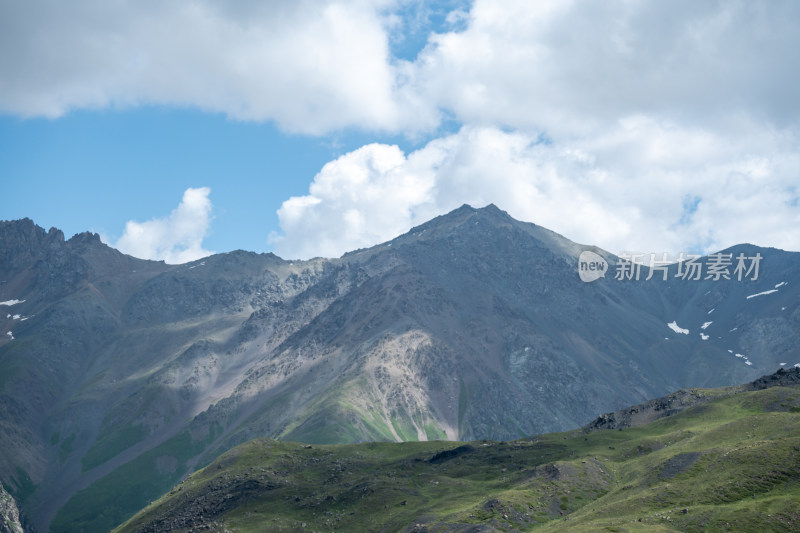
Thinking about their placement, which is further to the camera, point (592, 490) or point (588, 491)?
point (592, 490)

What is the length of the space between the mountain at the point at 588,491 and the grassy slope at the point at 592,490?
28 centimetres

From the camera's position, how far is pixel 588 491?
149 m

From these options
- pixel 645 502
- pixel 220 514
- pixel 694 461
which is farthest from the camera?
pixel 220 514

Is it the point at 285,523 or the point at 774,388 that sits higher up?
the point at 774,388

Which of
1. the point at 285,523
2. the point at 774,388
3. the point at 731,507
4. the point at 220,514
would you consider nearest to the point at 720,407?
the point at 774,388

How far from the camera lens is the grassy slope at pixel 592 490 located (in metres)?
114

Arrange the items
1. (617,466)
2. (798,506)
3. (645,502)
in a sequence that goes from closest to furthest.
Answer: (798,506) → (645,502) → (617,466)

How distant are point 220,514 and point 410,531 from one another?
6149 cm

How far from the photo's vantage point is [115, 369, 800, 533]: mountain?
376ft

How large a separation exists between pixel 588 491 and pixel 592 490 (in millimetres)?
1143

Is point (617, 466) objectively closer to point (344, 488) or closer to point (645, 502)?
point (645, 502)

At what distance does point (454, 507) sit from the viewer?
513ft

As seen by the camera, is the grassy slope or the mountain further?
the mountain

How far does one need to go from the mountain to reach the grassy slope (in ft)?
0.92
